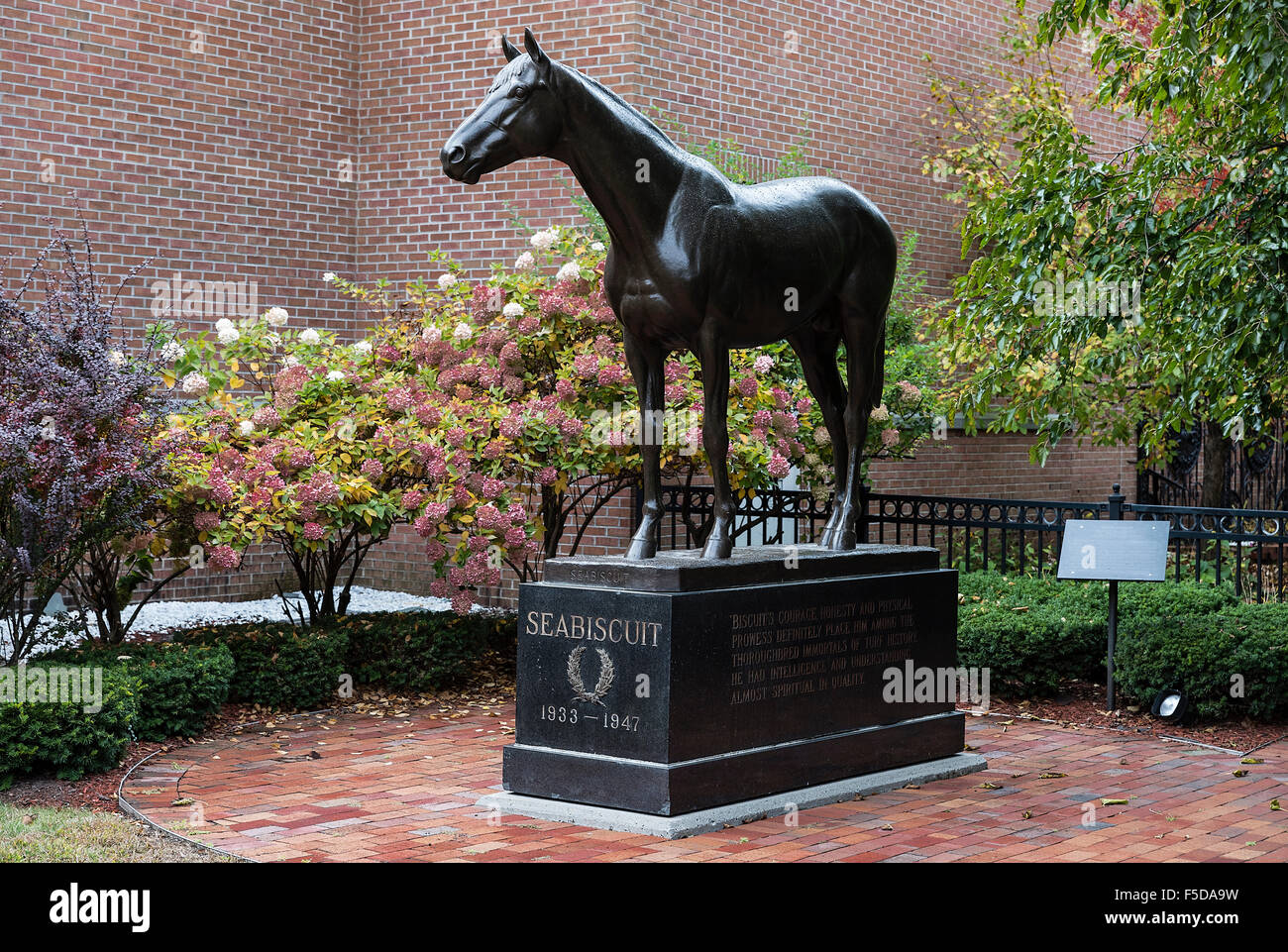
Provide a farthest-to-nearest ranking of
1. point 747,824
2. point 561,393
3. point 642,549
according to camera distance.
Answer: point 561,393, point 642,549, point 747,824

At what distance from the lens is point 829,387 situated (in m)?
7.60

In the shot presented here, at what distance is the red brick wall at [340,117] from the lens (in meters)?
11.6

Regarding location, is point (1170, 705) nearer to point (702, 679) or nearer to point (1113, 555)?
point (1113, 555)

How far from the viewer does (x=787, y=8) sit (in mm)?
13617

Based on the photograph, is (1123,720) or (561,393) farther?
(561,393)

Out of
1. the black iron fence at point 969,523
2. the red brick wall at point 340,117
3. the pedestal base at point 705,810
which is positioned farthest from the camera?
the red brick wall at point 340,117

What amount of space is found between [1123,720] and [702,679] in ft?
12.4

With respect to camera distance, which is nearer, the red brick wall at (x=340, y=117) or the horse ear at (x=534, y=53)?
the horse ear at (x=534, y=53)

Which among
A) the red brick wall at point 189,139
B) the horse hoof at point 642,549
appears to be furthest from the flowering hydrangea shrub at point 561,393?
the red brick wall at point 189,139

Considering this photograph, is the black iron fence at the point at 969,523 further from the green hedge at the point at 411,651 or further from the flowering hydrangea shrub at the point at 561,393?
the green hedge at the point at 411,651

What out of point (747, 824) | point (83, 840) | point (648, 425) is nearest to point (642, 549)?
point (648, 425)

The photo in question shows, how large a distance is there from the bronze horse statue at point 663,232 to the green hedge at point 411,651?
3185 millimetres

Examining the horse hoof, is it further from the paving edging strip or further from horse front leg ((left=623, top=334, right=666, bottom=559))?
the paving edging strip

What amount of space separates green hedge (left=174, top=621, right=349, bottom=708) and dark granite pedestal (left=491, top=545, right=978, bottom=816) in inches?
106
